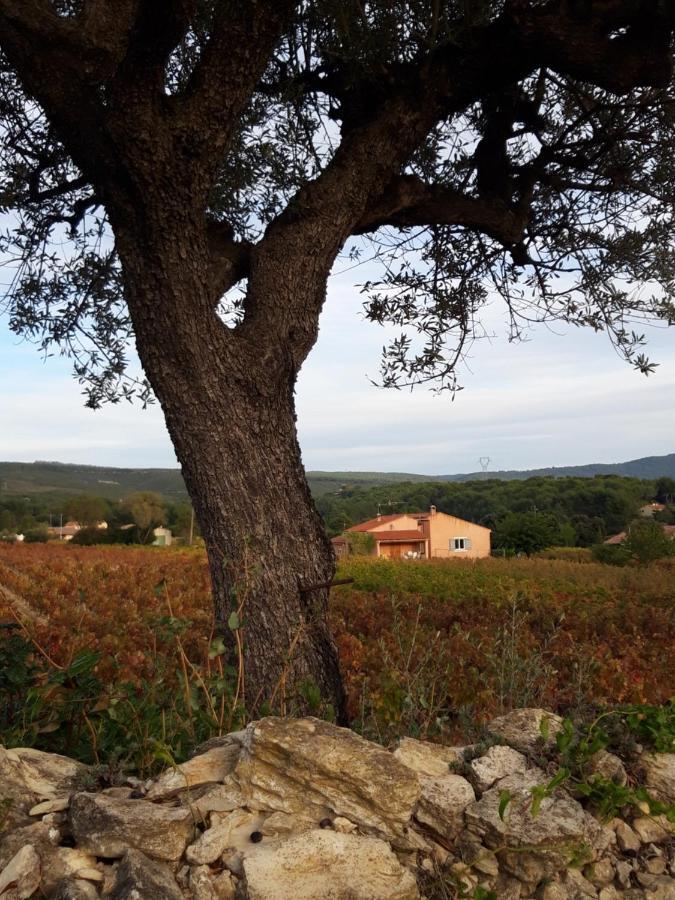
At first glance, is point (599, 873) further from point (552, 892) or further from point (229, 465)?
point (229, 465)

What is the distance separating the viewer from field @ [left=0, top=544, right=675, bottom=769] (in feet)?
11.0

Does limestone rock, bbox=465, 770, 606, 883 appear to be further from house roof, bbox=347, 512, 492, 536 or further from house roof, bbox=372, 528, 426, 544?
house roof, bbox=347, 512, 492, 536

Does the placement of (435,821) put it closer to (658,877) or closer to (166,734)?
(658,877)

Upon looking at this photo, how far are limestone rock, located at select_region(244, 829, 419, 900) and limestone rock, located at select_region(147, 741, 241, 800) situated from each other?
39 cm

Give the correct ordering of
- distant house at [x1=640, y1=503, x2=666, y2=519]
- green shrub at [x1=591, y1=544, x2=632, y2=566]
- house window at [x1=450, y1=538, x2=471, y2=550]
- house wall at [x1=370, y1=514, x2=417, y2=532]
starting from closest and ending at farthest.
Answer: green shrub at [x1=591, y1=544, x2=632, y2=566] → house window at [x1=450, y1=538, x2=471, y2=550] → house wall at [x1=370, y1=514, x2=417, y2=532] → distant house at [x1=640, y1=503, x2=666, y2=519]

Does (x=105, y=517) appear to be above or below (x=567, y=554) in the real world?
above

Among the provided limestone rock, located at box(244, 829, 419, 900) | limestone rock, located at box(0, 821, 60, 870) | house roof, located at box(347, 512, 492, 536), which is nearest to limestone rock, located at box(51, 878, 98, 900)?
limestone rock, located at box(0, 821, 60, 870)

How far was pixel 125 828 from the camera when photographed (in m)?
2.37

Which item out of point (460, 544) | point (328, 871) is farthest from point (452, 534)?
point (328, 871)

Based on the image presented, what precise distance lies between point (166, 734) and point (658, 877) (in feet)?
6.58

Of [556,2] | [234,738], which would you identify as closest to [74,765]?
[234,738]

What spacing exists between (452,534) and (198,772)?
6257cm

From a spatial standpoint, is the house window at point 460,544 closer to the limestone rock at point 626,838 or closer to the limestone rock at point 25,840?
the limestone rock at point 626,838

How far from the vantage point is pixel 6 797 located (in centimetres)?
252
